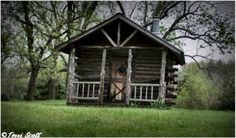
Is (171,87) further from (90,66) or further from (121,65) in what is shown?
(90,66)

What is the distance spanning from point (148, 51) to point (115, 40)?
32 cm

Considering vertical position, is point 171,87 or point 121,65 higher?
point 121,65

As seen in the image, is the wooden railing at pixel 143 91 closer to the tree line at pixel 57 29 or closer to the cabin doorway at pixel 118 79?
the cabin doorway at pixel 118 79

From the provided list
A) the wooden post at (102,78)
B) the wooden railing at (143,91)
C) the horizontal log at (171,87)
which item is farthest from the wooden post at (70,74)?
the horizontal log at (171,87)

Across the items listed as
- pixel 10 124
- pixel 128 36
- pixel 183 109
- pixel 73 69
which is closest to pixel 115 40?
pixel 128 36

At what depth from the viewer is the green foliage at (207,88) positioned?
3.59 m

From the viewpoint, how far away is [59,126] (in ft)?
11.8

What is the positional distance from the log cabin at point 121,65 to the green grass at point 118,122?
10cm

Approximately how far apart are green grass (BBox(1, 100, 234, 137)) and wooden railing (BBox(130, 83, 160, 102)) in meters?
0.10

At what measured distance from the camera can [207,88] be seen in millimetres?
3646

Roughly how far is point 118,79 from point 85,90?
311 millimetres

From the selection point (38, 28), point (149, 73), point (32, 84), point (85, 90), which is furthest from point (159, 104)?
point (38, 28)

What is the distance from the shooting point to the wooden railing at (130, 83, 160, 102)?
359 centimetres

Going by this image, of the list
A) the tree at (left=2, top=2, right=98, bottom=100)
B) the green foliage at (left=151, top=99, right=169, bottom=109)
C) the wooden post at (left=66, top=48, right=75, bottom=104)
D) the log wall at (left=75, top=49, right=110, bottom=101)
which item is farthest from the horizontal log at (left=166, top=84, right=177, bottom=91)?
the tree at (left=2, top=2, right=98, bottom=100)
